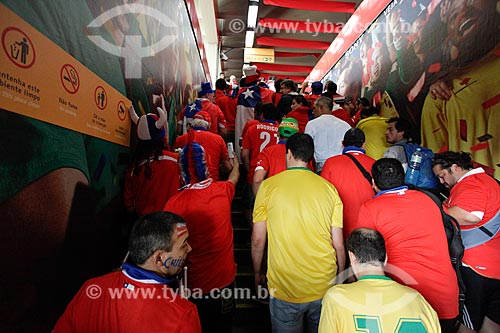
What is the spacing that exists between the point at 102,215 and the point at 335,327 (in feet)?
4.65

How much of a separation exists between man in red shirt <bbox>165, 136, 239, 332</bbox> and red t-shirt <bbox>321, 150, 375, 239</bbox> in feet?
2.67

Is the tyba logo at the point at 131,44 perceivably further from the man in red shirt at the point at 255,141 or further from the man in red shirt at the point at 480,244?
the man in red shirt at the point at 480,244

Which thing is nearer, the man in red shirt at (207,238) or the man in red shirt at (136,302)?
the man in red shirt at (136,302)

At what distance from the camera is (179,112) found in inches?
185

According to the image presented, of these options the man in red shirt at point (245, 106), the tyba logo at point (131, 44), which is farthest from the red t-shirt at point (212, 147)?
→ the man in red shirt at point (245, 106)

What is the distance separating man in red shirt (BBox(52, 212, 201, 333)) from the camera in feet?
3.45

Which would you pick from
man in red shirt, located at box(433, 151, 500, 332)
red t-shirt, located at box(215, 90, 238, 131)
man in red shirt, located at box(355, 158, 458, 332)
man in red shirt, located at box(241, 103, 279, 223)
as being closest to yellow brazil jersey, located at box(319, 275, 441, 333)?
man in red shirt, located at box(355, 158, 458, 332)

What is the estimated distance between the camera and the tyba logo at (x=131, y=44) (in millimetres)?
1809

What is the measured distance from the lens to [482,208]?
6.88 feet

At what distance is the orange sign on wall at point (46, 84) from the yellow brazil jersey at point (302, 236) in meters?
1.12

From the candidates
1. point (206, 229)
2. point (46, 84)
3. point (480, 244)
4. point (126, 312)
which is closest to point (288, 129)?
point (206, 229)

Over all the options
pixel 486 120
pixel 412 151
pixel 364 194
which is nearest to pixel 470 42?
pixel 486 120

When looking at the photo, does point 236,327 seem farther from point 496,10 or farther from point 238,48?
point 238,48

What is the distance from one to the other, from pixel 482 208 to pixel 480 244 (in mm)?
282
